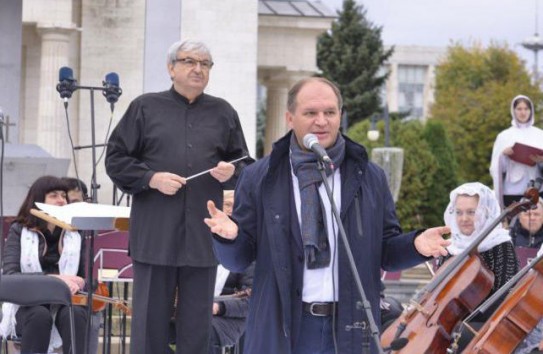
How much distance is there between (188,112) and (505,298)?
214cm

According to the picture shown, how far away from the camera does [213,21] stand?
3023 cm

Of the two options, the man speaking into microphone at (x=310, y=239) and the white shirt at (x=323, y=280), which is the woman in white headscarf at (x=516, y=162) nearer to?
the man speaking into microphone at (x=310, y=239)

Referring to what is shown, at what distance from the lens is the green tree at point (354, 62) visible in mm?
63713

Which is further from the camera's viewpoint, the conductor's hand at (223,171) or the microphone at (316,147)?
the conductor's hand at (223,171)

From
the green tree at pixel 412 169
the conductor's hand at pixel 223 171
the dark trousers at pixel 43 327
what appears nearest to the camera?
the conductor's hand at pixel 223 171

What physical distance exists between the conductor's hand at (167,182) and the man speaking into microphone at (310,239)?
1384mm

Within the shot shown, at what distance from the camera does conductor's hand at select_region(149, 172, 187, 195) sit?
7.14 m

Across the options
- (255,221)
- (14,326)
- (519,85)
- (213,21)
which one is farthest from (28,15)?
(519,85)

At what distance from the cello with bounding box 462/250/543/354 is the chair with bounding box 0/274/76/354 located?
2356mm

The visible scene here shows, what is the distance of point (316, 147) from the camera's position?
5410 millimetres

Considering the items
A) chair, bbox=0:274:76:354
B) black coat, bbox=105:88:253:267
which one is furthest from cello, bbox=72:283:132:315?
black coat, bbox=105:88:253:267

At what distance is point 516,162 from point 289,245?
25.6 ft

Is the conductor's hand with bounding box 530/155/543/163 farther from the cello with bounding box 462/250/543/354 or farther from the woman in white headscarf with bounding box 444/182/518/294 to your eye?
the cello with bounding box 462/250/543/354

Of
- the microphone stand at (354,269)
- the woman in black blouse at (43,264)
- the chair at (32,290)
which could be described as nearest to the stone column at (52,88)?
the woman in black blouse at (43,264)
